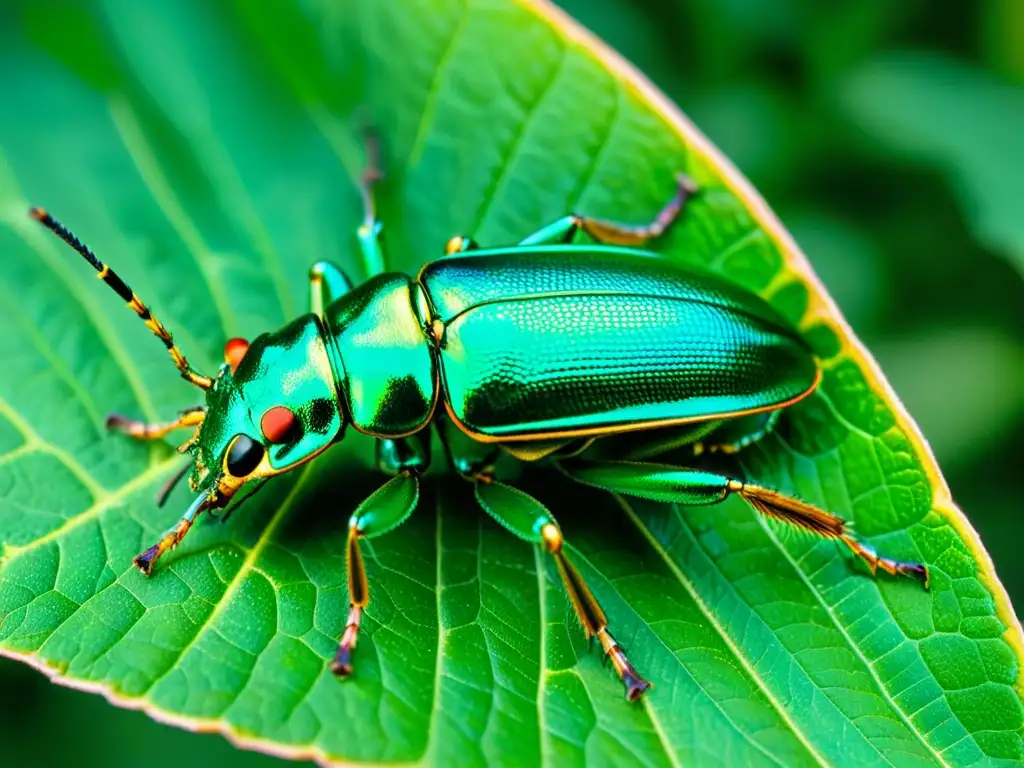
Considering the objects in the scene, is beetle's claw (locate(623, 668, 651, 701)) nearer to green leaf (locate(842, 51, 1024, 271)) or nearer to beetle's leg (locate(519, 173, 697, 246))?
beetle's leg (locate(519, 173, 697, 246))

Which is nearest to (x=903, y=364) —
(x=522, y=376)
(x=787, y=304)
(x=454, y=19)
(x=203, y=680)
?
(x=787, y=304)

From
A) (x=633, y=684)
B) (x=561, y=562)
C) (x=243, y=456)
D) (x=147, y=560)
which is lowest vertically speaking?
(x=633, y=684)

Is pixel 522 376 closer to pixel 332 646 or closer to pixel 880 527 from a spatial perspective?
pixel 332 646

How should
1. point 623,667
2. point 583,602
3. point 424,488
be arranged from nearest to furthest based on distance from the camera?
point 623,667, point 583,602, point 424,488

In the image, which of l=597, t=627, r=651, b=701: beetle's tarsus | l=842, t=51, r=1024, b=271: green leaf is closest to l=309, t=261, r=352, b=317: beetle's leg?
l=597, t=627, r=651, b=701: beetle's tarsus

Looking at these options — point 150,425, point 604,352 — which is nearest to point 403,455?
point 604,352

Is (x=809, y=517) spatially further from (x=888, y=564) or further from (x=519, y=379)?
(x=519, y=379)
